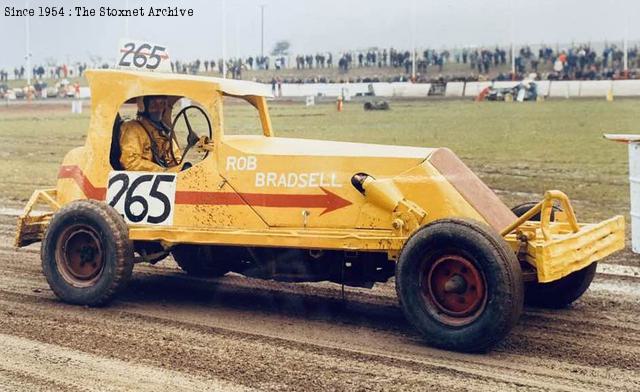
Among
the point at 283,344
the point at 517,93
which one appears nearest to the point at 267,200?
the point at 283,344

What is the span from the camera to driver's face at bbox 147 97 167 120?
25.6 feet

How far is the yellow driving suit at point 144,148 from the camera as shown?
25.1 feet

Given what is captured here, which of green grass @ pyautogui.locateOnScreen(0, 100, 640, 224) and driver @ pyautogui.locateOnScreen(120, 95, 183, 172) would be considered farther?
green grass @ pyautogui.locateOnScreen(0, 100, 640, 224)

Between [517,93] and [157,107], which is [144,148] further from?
[517,93]

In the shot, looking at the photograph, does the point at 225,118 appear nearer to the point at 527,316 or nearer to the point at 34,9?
the point at 527,316

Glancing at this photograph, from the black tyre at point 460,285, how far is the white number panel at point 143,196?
2.11 m

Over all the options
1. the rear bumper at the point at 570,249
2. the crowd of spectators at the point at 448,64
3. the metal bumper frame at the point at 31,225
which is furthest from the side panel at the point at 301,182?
the crowd of spectators at the point at 448,64

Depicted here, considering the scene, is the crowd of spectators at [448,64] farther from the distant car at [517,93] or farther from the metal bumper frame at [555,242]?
the metal bumper frame at [555,242]

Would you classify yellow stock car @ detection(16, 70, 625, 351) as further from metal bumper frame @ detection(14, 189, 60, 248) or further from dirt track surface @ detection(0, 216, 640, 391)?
dirt track surface @ detection(0, 216, 640, 391)

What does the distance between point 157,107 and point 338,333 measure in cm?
259

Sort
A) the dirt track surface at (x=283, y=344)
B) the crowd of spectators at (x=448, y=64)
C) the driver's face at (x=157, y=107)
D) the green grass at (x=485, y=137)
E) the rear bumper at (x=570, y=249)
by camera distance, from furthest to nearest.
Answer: the crowd of spectators at (x=448, y=64)
the green grass at (x=485, y=137)
the driver's face at (x=157, y=107)
the rear bumper at (x=570, y=249)
the dirt track surface at (x=283, y=344)

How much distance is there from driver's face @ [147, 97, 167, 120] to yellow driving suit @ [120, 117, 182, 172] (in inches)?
3.2

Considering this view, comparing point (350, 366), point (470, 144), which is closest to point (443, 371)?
point (350, 366)

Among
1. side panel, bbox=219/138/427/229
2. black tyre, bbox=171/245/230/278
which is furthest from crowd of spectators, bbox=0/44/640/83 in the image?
side panel, bbox=219/138/427/229
